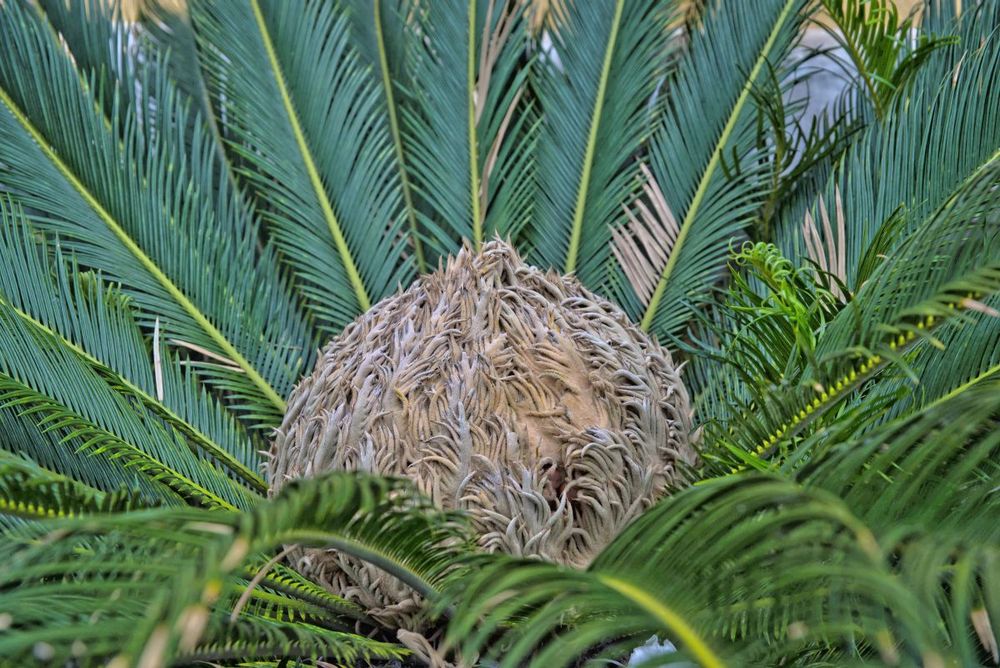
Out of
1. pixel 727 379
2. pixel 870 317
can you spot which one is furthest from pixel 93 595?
pixel 727 379

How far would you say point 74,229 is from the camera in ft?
7.54

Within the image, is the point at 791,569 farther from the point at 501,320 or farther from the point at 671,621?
the point at 501,320

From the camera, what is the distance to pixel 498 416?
5.32ft

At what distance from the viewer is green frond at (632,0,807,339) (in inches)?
95.7

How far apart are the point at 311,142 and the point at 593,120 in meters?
0.70

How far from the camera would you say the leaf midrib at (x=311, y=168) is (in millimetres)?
2477

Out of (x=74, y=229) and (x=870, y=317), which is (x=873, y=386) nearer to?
(x=870, y=317)

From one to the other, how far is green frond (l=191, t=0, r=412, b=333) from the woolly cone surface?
642 mm

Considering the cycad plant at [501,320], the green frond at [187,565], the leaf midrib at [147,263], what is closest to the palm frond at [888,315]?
the cycad plant at [501,320]

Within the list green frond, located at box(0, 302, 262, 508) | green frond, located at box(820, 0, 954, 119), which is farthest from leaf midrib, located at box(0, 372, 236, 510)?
green frond, located at box(820, 0, 954, 119)

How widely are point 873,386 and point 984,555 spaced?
1.00 meters

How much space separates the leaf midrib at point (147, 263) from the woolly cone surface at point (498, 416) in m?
0.43

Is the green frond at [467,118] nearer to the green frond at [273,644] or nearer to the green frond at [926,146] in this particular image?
the green frond at [926,146]

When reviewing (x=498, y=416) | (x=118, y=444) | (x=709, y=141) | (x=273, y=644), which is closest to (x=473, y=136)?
(x=709, y=141)
